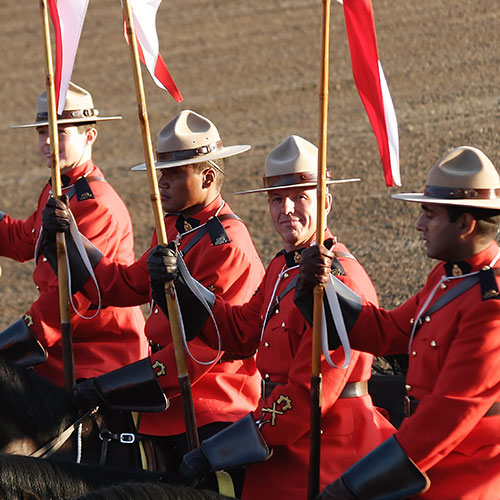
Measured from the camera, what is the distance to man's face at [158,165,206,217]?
5.68 m

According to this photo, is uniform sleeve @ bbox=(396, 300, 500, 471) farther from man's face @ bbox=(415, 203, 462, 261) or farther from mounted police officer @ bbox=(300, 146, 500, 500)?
man's face @ bbox=(415, 203, 462, 261)

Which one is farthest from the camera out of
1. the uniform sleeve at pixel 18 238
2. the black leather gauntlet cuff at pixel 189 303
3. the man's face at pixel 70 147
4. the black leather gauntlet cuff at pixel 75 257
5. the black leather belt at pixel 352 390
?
the uniform sleeve at pixel 18 238

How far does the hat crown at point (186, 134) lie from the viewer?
5727 millimetres

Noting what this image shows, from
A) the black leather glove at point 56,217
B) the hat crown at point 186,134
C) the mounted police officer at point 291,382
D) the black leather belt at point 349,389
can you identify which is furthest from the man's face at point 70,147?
the black leather belt at point 349,389

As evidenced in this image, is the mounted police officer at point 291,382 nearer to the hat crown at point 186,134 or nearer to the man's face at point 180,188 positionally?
the man's face at point 180,188

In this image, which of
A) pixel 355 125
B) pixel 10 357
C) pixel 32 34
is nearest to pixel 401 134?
pixel 355 125

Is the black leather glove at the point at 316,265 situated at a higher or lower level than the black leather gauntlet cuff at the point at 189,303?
higher

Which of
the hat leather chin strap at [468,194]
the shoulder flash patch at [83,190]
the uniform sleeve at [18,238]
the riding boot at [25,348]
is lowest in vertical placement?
the riding boot at [25,348]

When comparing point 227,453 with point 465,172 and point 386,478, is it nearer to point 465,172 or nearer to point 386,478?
point 386,478

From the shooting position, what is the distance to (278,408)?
4641 mm

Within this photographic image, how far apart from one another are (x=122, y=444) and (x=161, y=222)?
45.5 inches

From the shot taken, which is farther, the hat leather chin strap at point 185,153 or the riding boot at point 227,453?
the hat leather chin strap at point 185,153

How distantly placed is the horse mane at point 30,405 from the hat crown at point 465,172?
2050mm

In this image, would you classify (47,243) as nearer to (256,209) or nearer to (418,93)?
(256,209)
